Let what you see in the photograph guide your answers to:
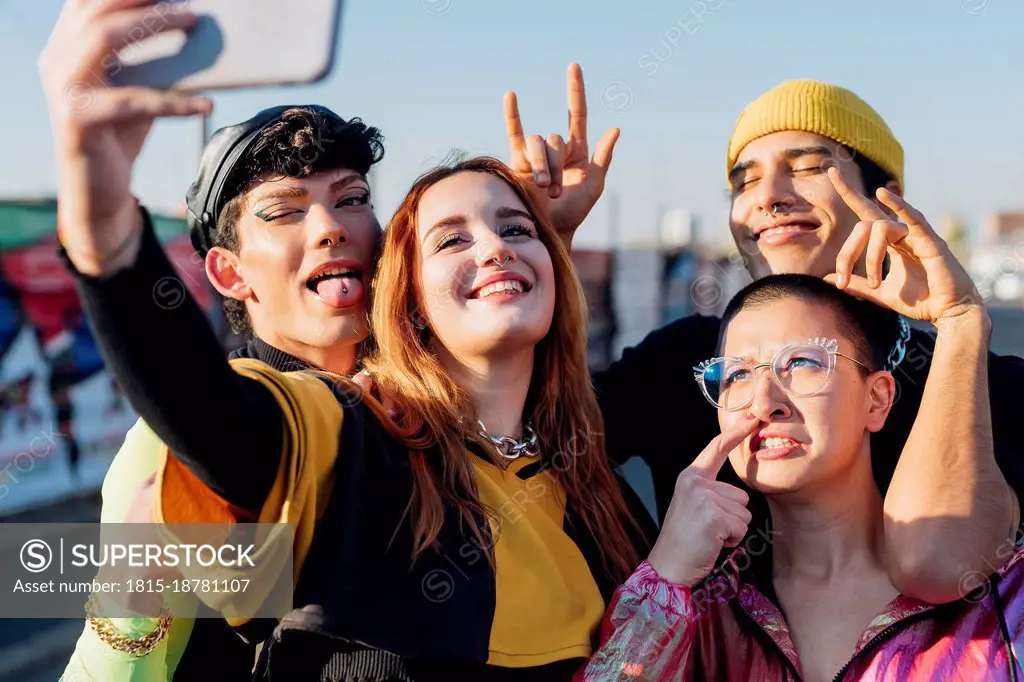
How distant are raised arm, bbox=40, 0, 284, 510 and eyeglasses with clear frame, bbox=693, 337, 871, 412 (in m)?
1.06

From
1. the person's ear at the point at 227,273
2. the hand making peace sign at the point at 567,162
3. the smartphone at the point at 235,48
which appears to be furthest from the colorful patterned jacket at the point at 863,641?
the person's ear at the point at 227,273

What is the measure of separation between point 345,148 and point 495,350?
0.80m

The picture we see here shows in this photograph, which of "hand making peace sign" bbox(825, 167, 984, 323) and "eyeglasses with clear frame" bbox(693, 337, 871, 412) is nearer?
"hand making peace sign" bbox(825, 167, 984, 323)

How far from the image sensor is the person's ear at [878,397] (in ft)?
7.14

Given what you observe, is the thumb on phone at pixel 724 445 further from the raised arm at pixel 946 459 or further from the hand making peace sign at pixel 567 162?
the hand making peace sign at pixel 567 162

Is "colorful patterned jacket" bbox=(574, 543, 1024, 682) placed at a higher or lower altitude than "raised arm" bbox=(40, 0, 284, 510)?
lower

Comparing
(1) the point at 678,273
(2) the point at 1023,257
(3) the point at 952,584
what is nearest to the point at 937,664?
(3) the point at 952,584

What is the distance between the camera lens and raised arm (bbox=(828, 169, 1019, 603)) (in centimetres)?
193

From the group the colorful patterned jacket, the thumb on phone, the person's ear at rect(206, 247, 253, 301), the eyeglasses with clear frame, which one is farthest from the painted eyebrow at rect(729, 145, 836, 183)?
the person's ear at rect(206, 247, 253, 301)

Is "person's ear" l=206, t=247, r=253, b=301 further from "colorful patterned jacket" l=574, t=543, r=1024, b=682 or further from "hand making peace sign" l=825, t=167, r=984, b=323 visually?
"hand making peace sign" l=825, t=167, r=984, b=323

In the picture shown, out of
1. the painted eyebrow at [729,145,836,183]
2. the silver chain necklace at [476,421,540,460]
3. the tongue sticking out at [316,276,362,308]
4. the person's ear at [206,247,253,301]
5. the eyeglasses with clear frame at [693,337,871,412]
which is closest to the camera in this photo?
the eyeglasses with clear frame at [693,337,871,412]

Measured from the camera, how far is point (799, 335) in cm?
218

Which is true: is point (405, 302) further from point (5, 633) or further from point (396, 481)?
point (5, 633)

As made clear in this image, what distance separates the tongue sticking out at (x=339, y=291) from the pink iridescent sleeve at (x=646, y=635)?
1050mm
